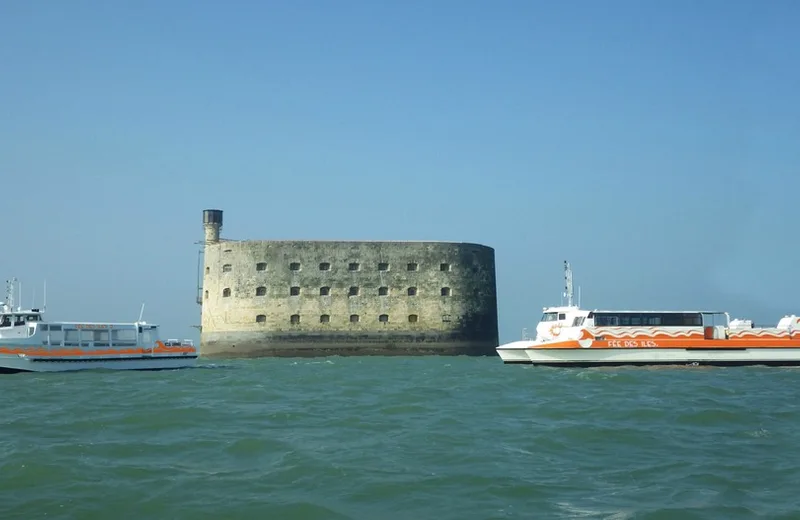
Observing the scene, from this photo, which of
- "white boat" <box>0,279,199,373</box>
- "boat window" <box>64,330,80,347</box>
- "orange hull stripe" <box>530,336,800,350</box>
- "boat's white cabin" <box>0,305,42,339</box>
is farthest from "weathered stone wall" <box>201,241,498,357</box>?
"boat's white cabin" <box>0,305,42,339</box>

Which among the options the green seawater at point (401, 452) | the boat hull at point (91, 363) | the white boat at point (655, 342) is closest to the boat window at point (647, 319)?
the white boat at point (655, 342)

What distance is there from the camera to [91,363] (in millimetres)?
28875

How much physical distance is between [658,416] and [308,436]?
635cm

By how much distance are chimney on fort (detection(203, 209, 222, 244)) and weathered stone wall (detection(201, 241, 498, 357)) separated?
3121mm

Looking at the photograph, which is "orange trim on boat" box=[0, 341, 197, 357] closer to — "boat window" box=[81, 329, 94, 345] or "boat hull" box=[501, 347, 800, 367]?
"boat window" box=[81, 329, 94, 345]

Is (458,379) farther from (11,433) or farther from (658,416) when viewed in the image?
(11,433)

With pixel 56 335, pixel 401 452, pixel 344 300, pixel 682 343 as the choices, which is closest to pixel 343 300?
pixel 344 300

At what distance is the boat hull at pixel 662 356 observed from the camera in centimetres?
2891

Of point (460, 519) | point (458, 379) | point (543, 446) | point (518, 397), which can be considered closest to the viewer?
point (460, 519)

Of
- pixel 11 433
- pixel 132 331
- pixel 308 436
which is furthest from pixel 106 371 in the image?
pixel 308 436

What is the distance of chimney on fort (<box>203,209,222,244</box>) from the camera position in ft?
140

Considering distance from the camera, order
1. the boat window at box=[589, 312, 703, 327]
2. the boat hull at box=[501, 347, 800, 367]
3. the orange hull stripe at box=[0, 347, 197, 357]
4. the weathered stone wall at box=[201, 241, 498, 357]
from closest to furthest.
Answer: the orange hull stripe at box=[0, 347, 197, 357], the boat hull at box=[501, 347, 800, 367], the boat window at box=[589, 312, 703, 327], the weathered stone wall at box=[201, 241, 498, 357]

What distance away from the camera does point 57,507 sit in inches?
364

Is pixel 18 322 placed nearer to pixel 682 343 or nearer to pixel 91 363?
pixel 91 363
